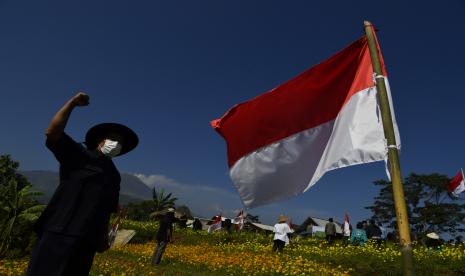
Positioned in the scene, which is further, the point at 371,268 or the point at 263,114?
the point at 371,268

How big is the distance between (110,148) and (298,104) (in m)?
2.47

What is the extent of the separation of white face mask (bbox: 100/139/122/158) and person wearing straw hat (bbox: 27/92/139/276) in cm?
1

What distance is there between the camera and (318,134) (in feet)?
16.3

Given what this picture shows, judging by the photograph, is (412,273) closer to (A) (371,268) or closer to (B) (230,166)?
(B) (230,166)

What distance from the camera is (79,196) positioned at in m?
3.85

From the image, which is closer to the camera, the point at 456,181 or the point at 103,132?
the point at 103,132

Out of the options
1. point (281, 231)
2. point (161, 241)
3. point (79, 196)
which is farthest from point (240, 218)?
point (79, 196)

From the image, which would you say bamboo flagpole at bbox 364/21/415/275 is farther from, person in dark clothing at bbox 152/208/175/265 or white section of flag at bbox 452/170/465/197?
white section of flag at bbox 452/170/465/197

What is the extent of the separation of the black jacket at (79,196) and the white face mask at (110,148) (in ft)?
0.56

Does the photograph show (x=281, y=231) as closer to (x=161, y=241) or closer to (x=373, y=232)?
(x=161, y=241)

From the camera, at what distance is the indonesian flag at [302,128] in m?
4.56

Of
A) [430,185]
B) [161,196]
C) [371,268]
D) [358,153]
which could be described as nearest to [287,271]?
[371,268]

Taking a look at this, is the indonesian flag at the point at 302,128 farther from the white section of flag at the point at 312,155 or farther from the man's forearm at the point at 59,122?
the man's forearm at the point at 59,122

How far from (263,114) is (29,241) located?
458 inches
